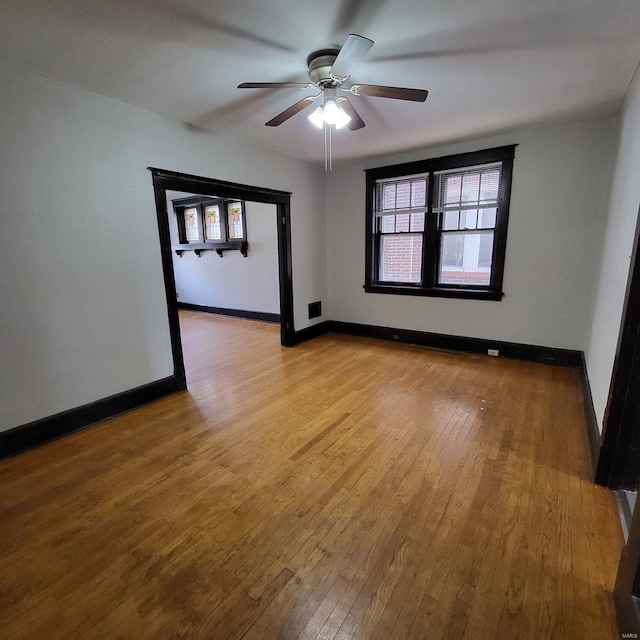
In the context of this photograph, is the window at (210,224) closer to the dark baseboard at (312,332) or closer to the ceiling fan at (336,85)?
the dark baseboard at (312,332)

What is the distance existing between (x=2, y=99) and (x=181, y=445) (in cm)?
253

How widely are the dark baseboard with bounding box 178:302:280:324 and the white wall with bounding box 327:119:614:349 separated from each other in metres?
2.88

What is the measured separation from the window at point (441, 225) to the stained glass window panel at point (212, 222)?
3385mm

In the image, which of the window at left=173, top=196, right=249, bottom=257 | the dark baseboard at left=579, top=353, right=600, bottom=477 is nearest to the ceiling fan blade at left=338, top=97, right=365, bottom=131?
the dark baseboard at left=579, top=353, right=600, bottom=477

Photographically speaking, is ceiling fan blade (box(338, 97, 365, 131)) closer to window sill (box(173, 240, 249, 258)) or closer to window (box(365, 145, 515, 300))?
window (box(365, 145, 515, 300))

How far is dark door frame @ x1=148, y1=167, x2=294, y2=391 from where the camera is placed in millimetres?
2941

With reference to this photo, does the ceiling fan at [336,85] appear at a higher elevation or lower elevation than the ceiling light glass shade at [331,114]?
higher

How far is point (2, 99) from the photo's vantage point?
2047mm

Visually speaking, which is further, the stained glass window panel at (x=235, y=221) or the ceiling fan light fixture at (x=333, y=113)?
the stained glass window panel at (x=235, y=221)

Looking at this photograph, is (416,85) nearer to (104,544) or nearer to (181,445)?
(181,445)

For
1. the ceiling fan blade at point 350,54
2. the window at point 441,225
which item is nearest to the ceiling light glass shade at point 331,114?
the ceiling fan blade at point 350,54

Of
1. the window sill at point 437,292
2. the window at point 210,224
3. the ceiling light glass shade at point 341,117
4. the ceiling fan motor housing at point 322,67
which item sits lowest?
the window sill at point 437,292

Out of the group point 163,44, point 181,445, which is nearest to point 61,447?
point 181,445

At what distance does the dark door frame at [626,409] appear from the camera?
171cm
